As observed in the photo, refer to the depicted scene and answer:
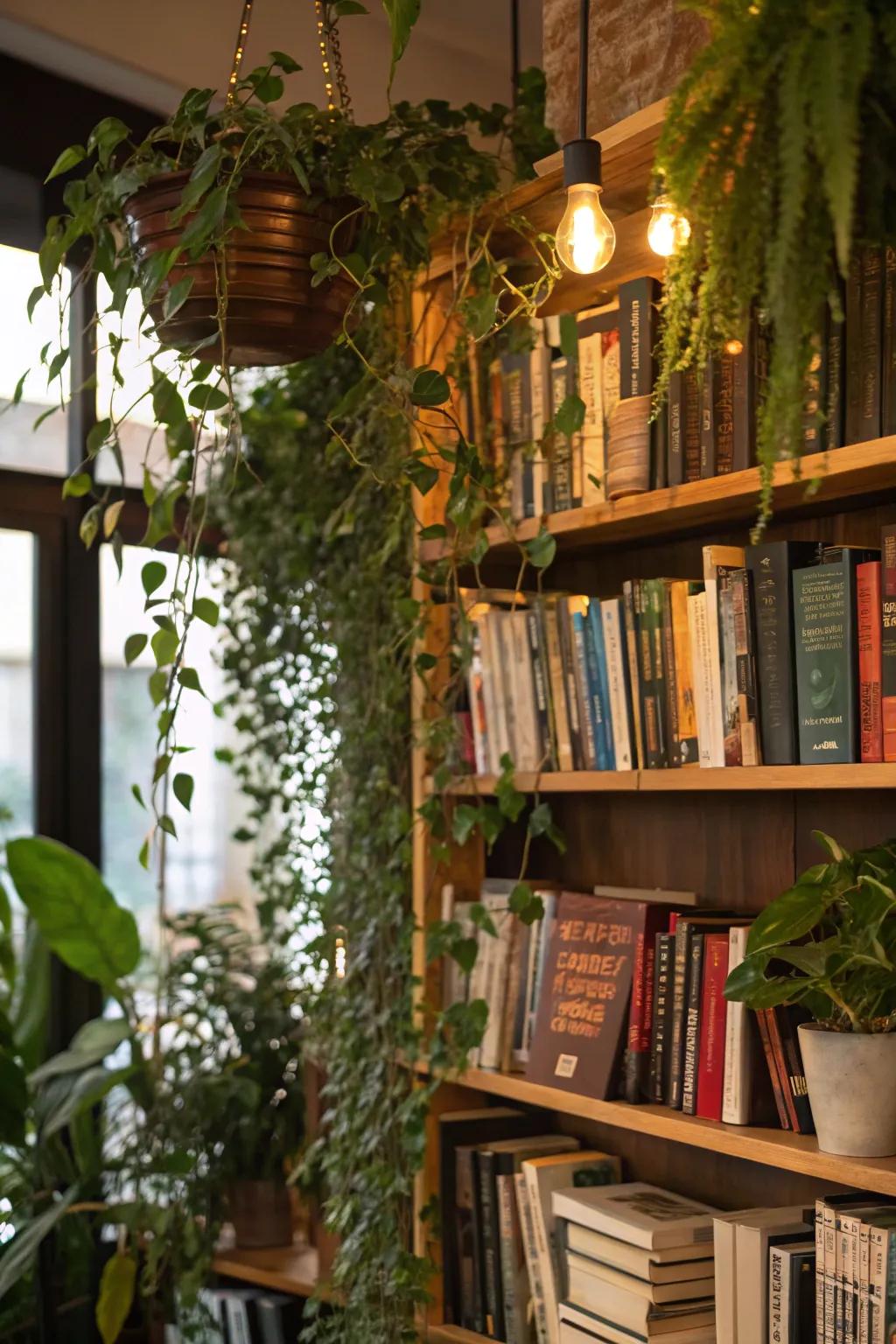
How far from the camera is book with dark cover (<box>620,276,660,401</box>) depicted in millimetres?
1955

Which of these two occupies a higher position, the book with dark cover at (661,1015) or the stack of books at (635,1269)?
the book with dark cover at (661,1015)

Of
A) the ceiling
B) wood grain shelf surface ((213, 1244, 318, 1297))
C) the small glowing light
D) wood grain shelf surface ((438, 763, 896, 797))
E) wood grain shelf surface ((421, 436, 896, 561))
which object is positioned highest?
the ceiling

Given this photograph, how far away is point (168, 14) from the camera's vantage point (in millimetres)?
2762

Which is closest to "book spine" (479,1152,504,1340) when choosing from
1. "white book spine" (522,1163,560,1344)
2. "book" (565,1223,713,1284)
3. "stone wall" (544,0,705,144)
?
"white book spine" (522,1163,560,1344)

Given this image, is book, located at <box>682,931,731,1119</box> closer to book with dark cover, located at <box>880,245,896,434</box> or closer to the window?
book with dark cover, located at <box>880,245,896,434</box>

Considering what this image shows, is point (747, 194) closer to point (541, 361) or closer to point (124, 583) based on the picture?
point (541, 361)

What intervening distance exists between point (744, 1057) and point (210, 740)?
11.2ft

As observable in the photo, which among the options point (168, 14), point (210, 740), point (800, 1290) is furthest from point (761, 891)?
point (210, 740)

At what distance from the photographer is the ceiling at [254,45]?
105 inches

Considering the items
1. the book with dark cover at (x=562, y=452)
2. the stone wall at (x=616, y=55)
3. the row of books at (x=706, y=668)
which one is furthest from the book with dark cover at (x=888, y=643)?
the stone wall at (x=616, y=55)

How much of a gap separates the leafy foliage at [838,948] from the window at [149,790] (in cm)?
263

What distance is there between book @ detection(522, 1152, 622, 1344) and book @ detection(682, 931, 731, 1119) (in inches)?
13.6

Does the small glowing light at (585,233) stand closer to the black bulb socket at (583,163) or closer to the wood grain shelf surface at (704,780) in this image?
the black bulb socket at (583,163)

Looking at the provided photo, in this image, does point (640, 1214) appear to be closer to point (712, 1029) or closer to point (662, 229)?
point (712, 1029)
